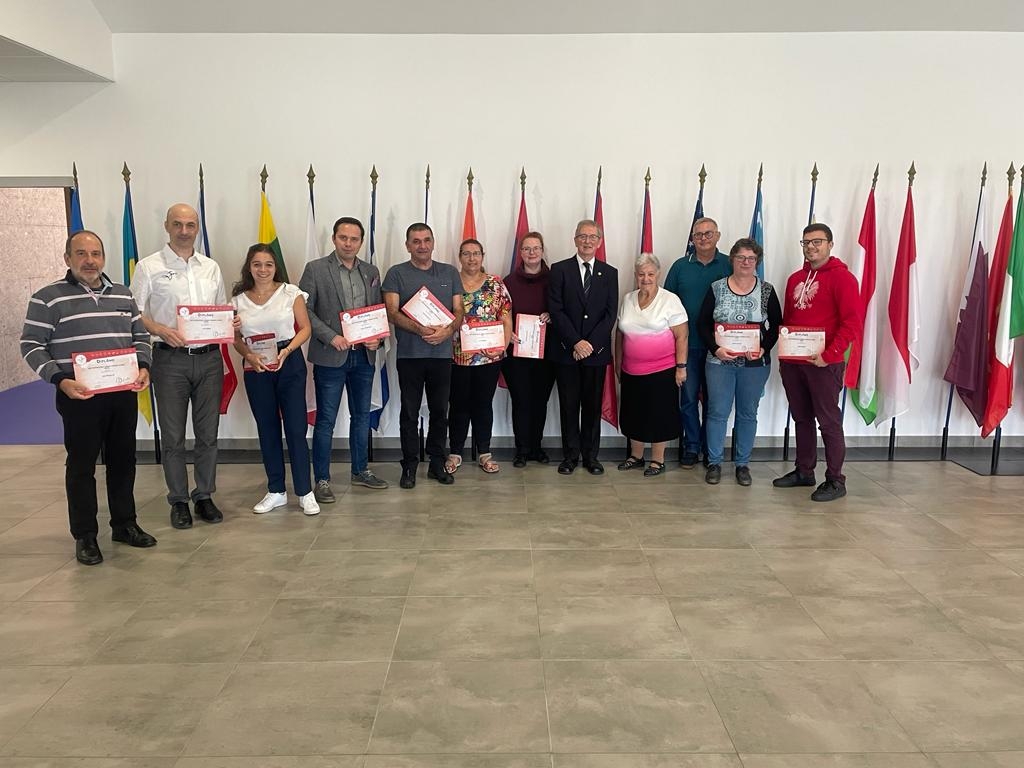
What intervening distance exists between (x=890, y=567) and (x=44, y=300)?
391 centimetres

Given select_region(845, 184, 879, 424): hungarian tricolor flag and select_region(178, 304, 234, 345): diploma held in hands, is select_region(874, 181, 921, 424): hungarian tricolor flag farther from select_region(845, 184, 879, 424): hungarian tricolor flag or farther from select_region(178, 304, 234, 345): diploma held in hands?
select_region(178, 304, 234, 345): diploma held in hands

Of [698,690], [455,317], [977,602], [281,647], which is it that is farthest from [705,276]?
[281,647]

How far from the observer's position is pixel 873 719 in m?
2.22

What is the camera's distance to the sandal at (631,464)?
16.4 feet

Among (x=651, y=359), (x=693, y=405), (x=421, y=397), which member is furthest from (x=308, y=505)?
(x=693, y=405)

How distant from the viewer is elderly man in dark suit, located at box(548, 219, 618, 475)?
15.4 ft

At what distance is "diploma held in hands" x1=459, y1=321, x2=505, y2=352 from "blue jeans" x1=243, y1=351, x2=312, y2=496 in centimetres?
105

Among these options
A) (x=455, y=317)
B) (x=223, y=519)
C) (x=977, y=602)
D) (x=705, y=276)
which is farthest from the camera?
(x=705, y=276)

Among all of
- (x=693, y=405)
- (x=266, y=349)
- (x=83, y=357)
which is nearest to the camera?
(x=83, y=357)

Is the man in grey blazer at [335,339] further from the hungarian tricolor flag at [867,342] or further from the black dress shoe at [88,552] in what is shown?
the hungarian tricolor flag at [867,342]

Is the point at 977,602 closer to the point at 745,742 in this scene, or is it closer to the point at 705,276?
the point at 745,742

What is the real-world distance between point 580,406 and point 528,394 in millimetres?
359

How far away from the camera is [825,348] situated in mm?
4281

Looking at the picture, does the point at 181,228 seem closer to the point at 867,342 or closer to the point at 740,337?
the point at 740,337
